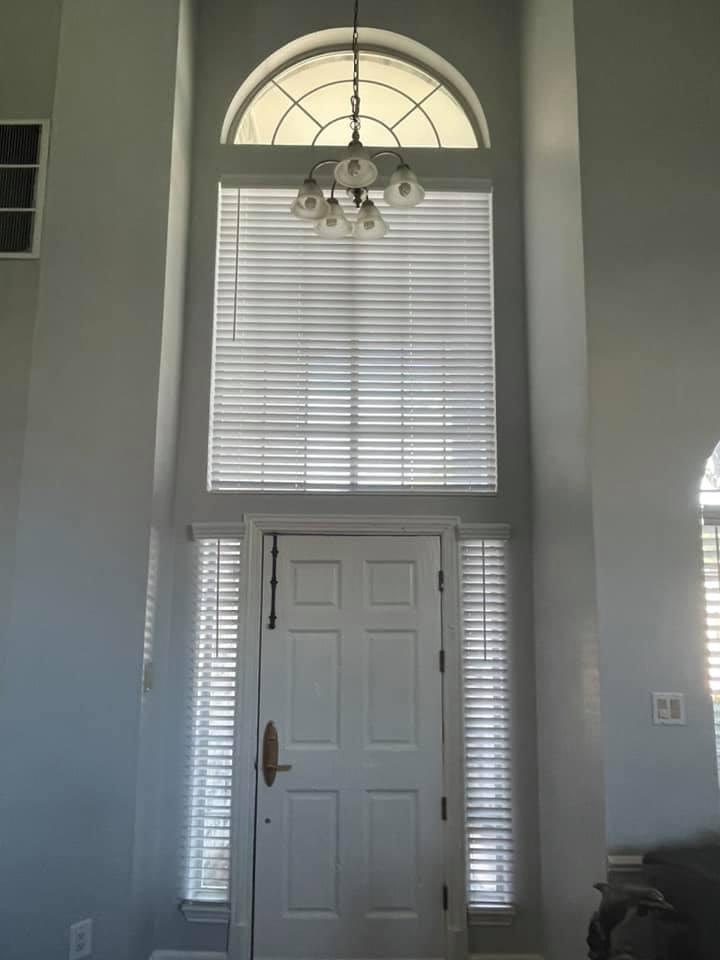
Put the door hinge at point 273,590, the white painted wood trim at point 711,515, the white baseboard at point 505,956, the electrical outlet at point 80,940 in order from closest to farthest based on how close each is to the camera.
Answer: the white painted wood trim at point 711,515
the electrical outlet at point 80,940
the white baseboard at point 505,956
the door hinge at point 273,590

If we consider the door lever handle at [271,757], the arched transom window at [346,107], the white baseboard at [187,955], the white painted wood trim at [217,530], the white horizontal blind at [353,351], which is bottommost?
the white baseboard at [187,955]

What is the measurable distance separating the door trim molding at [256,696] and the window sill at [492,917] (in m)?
0.05

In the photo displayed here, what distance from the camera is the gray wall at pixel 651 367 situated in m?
2.64

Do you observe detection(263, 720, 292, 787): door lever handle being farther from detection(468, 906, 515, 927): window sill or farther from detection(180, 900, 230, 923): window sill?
detection(468, 906, 515, 927): window sill

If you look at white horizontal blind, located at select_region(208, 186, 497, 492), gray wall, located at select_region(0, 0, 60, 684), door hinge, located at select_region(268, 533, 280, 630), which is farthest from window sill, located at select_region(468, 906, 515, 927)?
gray wall, located at select_region(0, 0, 60, 684)

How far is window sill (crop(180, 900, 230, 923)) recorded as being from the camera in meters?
3.47

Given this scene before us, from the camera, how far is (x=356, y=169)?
293cm

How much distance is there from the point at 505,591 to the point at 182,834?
189cm

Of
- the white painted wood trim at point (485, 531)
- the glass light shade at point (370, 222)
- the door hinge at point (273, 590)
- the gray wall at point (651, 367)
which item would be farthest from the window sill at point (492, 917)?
the glass light shade at point (370, 222)

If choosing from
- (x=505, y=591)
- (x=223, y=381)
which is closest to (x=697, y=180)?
(x=505, y=591)

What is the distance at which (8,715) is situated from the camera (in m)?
3.18

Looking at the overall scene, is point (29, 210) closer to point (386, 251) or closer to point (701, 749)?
point (386, 251)

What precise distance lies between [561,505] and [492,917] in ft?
6.22

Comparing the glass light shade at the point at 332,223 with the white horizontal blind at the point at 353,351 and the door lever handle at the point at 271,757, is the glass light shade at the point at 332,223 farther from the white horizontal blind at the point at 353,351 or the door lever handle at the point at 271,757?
the door lever handle at the point at 271,757
